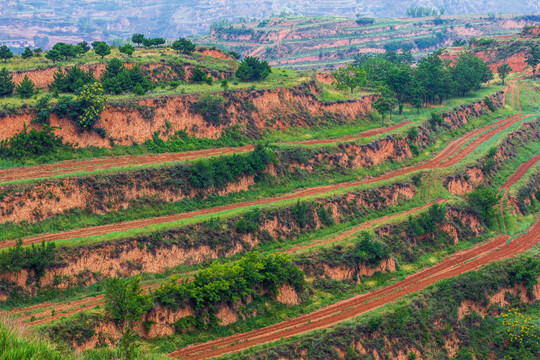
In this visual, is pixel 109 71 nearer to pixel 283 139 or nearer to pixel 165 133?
pixel 165 133

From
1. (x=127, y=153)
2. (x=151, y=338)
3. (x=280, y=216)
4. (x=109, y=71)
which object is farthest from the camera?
(x=109, y=71)

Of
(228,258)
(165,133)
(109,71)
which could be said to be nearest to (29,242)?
(228,258)

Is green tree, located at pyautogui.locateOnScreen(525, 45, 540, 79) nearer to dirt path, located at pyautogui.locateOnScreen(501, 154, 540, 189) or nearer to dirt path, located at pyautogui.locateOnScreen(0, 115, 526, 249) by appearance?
dirt path, located at pyautogui.locateOnScreen(0, 115, 526, 249)

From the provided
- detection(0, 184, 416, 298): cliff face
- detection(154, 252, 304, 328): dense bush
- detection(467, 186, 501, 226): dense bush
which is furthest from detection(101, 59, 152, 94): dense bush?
detection(467, 186, 501, 226): dense bush

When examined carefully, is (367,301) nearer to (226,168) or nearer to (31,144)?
(226,168)

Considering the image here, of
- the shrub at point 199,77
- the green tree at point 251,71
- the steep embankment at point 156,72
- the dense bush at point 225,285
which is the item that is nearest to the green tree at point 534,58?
the green tree at point 251,71

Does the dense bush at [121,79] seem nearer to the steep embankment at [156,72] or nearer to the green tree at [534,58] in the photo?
the steep embankment at [156,72]

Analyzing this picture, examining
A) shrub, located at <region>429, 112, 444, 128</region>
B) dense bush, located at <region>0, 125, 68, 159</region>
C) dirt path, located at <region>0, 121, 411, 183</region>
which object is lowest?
shrub, located at <region>429, 112, 444, 128</region>
